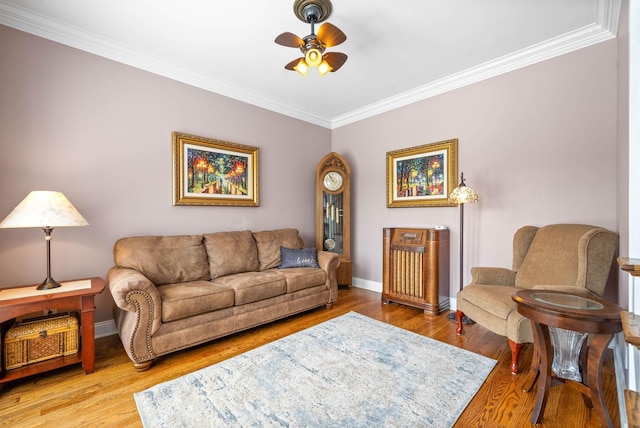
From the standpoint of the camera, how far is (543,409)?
4.90ft

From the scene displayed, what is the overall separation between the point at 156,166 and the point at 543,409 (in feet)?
12.1

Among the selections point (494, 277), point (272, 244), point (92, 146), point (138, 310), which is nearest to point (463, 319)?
point (494, 277)

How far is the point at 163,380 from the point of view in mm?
1936

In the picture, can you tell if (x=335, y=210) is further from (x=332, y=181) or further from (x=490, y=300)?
(x=490, y=300)

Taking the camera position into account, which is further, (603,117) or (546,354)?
(603,117)

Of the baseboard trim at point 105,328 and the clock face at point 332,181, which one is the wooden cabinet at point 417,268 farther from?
the baseboard trim at point 105,328

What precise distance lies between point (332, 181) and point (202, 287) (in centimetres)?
243

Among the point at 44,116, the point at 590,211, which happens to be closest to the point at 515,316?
the point at 590,211

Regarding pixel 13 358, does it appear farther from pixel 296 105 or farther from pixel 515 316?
pixel 296 105

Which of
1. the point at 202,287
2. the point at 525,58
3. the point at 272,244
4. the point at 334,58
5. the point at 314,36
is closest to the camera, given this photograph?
the point at 314,36

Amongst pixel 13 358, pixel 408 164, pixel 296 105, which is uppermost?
pixel 296 105

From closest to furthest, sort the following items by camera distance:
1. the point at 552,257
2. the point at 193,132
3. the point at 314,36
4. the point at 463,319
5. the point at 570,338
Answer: the point at 570,338 → the point at 314,36 → the point at 552,257 → the point at 463,319 → the point at 193,132

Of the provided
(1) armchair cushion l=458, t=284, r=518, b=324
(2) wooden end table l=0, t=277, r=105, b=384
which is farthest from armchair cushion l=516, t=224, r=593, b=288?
(2) wooden end table l=0, t=277, r=105, b=384

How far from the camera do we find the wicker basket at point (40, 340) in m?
1.81
